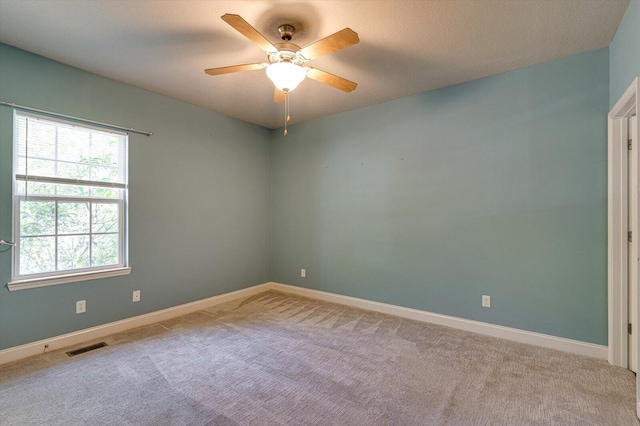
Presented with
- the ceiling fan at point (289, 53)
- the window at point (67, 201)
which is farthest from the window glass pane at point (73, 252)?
the ceiling fan at point (289, 53)

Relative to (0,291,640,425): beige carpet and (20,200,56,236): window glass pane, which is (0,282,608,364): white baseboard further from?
(20,200,56,236): window glass pane

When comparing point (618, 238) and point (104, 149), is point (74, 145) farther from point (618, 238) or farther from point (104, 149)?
point (618, 238)

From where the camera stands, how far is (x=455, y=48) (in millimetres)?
2504

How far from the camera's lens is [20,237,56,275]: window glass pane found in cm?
258

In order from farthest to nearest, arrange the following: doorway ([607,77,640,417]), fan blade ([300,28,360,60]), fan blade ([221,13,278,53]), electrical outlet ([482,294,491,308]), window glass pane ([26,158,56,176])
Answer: electrical outlet ([482,294,491,308]) < window glass pane ([26,158,56,176]) < doorway ([607,77,640,417]) < fan blade ([300,28,360,60]) < fan blade ([221,13,278,53])

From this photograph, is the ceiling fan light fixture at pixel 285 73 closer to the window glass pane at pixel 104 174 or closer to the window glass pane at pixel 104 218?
the window glass pane at pixel 104 174

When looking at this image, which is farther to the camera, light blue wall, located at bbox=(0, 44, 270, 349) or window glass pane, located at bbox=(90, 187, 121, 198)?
window glass pane, located at bbox=(90, 187, 121, 198)

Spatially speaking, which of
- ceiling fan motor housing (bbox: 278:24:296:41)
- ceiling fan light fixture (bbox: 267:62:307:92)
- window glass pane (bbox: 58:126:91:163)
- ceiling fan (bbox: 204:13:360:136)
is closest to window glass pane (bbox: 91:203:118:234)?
window glass pane (bbox: 58:126:91:163)

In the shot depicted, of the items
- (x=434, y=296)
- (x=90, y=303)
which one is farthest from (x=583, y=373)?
(x=90, y=303)

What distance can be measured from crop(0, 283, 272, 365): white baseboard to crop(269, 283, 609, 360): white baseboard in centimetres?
144

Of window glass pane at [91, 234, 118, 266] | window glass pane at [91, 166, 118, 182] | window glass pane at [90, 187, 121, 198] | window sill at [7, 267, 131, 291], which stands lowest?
window sill at [7, 267, 131, 291]

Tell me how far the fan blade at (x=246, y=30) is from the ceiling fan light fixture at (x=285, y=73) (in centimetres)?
12

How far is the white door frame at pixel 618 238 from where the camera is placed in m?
2.34

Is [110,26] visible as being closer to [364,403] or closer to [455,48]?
[455,48]
